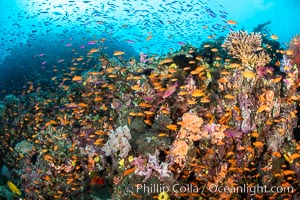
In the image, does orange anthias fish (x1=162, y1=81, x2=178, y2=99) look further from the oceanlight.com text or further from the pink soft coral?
the pink soft coral

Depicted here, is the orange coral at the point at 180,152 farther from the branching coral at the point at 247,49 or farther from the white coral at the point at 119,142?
the branching coral at the point at 247,49

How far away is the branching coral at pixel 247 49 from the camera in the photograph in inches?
280

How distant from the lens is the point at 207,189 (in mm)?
6051

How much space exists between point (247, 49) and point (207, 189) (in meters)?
4.40

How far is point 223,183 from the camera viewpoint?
600 cm

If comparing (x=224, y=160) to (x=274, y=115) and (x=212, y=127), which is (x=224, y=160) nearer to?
(x=212, y=127)

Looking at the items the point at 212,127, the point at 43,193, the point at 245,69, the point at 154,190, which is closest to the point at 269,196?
the point at 212,127

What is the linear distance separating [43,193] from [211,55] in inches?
326

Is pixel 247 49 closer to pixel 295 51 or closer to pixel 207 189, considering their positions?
pixel 295 51

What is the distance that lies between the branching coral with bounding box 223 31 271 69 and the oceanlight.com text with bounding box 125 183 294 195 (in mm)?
3328

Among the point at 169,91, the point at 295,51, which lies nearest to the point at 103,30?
the point at 169,91

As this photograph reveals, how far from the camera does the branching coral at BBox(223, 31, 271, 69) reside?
A: 7118mm

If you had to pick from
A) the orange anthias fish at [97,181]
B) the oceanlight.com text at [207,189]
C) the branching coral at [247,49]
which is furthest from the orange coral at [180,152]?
the branching coral at [247,49]

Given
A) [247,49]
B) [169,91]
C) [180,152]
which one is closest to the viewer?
[180,152]
